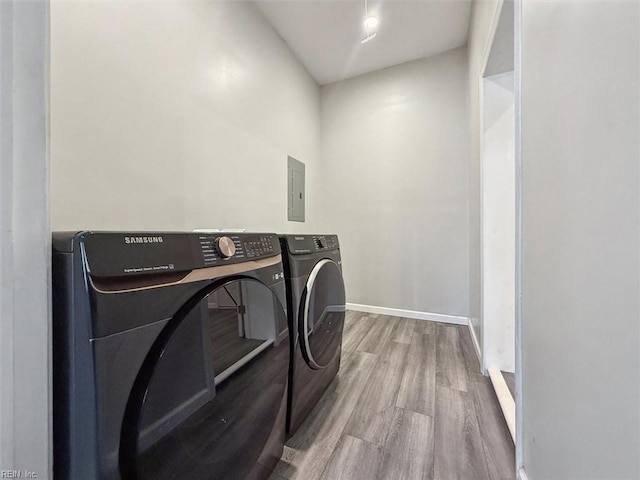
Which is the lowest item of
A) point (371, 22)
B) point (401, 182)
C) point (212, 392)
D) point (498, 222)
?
point (212, 392)

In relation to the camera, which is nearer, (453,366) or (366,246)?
(453,366)

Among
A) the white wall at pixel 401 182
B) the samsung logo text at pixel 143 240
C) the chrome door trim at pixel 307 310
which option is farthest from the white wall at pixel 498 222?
the samsung logo text at pixel 143 240

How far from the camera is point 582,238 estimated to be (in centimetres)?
56

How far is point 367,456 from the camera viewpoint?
1.03 m

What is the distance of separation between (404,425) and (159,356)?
46.7 inches

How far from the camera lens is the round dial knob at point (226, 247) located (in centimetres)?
71

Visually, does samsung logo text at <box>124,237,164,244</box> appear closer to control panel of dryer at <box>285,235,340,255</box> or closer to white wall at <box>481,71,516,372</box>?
control panel of dryer at <box>285,235,340,255</box>

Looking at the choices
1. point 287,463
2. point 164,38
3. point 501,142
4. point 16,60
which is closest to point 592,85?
point 16,60

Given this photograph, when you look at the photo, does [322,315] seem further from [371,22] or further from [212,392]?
[371,22]

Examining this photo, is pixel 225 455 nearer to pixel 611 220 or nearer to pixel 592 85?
pixel 611 220

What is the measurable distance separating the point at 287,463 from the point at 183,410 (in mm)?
686

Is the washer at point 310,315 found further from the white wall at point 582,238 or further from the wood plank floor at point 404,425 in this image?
the white wall at point 582,238

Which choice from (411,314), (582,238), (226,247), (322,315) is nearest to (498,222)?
(582,238)

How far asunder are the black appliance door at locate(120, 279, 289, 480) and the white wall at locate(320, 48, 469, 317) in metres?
2.13
